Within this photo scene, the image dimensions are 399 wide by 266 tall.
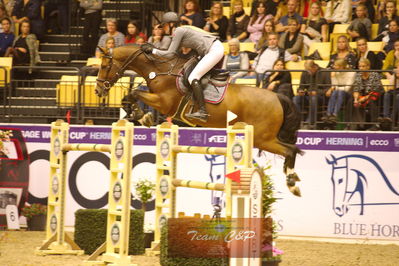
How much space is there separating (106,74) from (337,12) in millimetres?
5715

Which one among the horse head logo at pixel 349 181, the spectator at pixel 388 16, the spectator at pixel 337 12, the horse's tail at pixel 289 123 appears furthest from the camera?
the spectator at pixel 337 12

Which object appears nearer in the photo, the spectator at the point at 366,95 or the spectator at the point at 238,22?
the spectator at the point at 366,95

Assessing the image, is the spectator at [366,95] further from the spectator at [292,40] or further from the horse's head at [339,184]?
the spectator at [292,40]

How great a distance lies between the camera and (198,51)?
989 cm

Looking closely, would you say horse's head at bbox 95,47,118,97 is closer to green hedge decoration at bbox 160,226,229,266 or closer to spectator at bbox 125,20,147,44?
green hedge decoration at bbox 160,226,229,266

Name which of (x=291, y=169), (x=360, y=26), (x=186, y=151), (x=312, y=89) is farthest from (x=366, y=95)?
(x=186, y=151)

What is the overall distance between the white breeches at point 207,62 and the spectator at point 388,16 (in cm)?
450

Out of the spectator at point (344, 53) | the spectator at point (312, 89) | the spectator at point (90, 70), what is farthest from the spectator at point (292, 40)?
the spectator at point (90, 70)

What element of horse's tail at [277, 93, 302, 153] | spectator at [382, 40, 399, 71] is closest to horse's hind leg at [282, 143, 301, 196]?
horse's tail at [277, 93, 302, 153]

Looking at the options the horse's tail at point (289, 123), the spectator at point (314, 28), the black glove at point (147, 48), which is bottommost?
the horse's tail at point (289, 123)

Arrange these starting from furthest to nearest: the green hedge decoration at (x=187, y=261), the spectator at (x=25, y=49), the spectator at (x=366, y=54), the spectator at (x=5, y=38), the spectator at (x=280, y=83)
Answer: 1. the spectator at (x=5, y=38)
2. the spectator at (x=25, y=49)
3. the spectator at (x=366, y=54)
4. the spectator at (x=280, y=83)
5. the green hedge decoration at (x=187, y=261)

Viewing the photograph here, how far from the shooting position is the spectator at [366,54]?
12336 mm

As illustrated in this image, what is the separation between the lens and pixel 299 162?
11.9 meters

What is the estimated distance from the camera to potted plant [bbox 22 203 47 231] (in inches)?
504
